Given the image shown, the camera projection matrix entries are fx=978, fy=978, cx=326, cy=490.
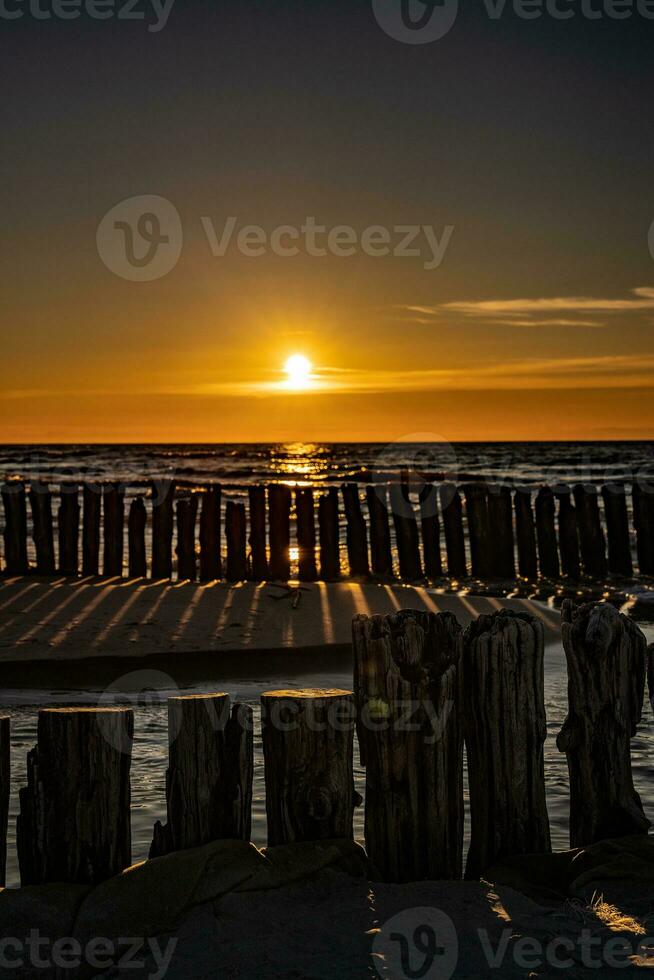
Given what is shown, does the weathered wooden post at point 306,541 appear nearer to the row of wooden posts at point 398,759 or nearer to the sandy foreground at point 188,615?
the sandy foreground at point 188,615

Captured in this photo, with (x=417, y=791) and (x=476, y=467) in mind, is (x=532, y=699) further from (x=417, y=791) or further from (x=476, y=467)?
(x=476, y=467)

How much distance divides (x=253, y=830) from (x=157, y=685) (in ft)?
9.14

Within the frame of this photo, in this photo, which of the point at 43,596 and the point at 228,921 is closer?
the point at 228,921

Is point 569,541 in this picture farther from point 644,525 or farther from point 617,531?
point 644,525

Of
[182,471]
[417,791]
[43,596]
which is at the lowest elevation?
[417,791]

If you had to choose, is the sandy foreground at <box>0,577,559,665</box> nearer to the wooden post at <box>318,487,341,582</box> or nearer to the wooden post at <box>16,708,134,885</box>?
the wooden post at <box>318,487,341,582</box>

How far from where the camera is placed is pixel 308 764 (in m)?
3.41

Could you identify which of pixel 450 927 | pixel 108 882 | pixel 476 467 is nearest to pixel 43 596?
pixel 108 882

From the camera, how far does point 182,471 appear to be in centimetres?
5356

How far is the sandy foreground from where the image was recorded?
25.6 feet

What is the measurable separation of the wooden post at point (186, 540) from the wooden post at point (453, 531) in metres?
3.18

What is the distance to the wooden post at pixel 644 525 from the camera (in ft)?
43.1

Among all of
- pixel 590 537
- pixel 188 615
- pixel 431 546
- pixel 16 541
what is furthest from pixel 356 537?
pixel 16 541

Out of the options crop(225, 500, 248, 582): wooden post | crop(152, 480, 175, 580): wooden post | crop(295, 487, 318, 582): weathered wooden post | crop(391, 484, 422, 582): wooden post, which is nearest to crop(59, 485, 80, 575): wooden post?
crop(152, 480, 175, 580): wooden post
